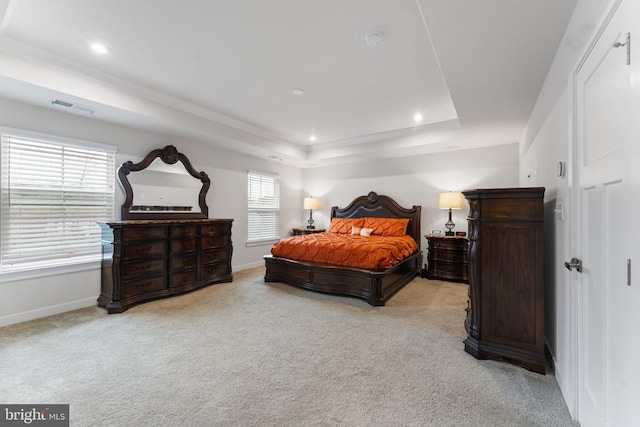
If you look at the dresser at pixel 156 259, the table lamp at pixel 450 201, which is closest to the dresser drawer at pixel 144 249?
the dresser at pixel 156 259

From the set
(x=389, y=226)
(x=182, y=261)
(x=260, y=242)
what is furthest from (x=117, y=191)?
(x=389, y=226)

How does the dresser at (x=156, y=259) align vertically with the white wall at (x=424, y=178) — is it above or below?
below

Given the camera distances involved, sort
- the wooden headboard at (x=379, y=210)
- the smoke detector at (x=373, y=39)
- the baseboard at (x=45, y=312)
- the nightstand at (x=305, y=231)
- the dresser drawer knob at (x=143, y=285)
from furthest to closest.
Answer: the nightstand at (x=305, y=231) < the wooden headboard at (x=379, y=210) < the dresser drawer knob at (x=143, y=285) < the baseboard at (x=45, y=312) < the smoke detector at (x=373, y=39)

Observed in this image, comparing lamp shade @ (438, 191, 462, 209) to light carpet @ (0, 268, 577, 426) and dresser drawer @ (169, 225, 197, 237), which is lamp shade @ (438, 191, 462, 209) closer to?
light carpet @ (0, 268, 577, 426)

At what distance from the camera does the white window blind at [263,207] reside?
19.0 feet

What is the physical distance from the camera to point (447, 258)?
15.5ft

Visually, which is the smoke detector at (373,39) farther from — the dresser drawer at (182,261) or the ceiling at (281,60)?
the dresser drawer at (182,261)

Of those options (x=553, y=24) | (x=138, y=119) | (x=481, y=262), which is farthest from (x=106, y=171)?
(x=553, y=24)

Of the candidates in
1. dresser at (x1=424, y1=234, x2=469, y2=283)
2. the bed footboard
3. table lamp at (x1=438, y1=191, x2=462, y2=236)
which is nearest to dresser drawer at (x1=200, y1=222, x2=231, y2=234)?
the bed footboard

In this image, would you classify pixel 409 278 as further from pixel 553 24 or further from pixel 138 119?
pixel 138 119

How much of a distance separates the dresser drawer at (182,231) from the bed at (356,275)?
49.2 inches

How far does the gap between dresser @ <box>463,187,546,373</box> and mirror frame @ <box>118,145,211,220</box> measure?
4090mm

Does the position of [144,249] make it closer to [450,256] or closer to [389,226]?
[389,226]

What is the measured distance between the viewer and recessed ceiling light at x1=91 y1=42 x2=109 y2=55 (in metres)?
2.51
